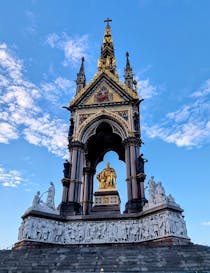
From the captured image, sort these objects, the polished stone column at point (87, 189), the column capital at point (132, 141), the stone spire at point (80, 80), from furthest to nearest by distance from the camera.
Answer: the stone spire at point (80, 80), the polished stone column at point (87, 189), the column capital at point (132, 141)

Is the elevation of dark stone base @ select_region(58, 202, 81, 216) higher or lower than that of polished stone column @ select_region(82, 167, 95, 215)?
lower

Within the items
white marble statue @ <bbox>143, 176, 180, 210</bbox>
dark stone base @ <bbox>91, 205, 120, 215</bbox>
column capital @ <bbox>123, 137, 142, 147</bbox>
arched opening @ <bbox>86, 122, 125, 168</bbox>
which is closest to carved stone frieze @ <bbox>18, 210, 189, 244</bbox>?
white marble statue @ <bbox>143, 176, 180, 210</bbox>

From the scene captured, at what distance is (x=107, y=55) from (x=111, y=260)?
63.1 feet

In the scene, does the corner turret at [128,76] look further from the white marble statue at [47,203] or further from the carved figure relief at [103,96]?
the white marble statue at [47,203]

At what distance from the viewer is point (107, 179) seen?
17.7m

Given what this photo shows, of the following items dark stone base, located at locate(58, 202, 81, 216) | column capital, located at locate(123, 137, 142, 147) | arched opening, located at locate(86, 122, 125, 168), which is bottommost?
dark stone base, located at locate(58, 202, 81, 216)

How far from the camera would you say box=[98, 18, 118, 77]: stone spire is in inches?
866

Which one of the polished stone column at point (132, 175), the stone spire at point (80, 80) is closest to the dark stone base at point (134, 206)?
the polished stone column at point (132, 175)

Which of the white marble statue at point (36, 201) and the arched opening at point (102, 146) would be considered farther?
the arched opening at point (102, 146)

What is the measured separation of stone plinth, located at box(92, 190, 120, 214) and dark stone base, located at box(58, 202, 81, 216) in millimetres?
1736

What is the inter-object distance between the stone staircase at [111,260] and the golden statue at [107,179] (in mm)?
8046

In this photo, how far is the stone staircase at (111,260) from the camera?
7742mm

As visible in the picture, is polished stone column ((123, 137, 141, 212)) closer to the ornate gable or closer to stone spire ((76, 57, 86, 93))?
the ornate gable

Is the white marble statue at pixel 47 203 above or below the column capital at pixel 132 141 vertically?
below
